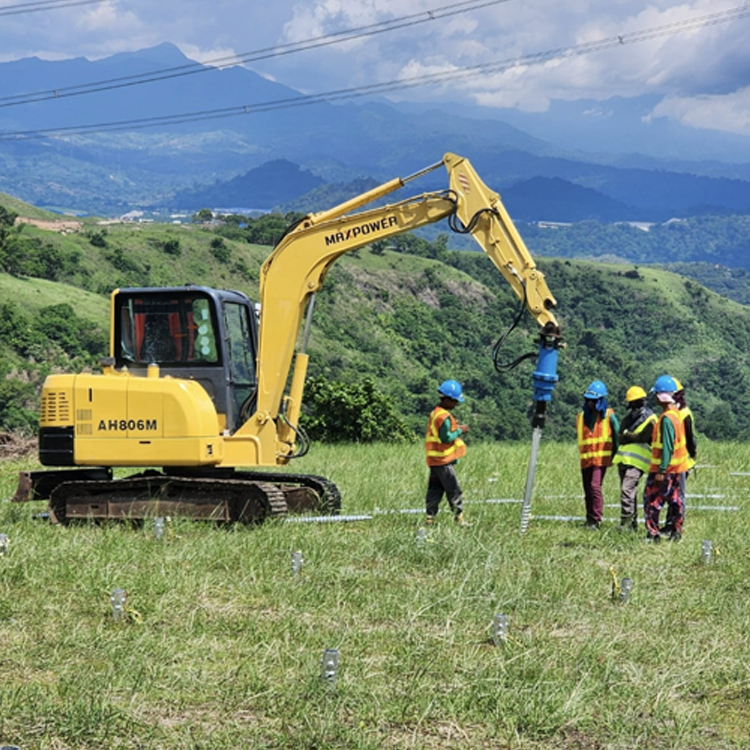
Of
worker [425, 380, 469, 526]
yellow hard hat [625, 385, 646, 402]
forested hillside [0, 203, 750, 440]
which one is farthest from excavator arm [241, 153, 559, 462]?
forested hillside [0, 203, 750, 440]

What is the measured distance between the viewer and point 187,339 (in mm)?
13914

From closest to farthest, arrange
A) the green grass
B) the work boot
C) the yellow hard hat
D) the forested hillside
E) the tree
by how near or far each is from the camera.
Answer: the work boot
the yellow hard hat
the tree
the forested hillside
the green grass

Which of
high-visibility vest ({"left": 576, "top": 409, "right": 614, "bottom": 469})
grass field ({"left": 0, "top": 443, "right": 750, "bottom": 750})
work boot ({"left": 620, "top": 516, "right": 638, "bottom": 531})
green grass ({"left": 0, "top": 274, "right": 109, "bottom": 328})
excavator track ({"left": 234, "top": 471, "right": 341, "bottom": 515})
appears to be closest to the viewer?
grass field ({"left": 0, "top": 443, "right": 750, "bottom": 750})

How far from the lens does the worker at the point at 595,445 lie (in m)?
13.6

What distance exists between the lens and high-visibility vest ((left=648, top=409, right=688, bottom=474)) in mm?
12820

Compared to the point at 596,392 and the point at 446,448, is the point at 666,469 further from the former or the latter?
the point at 446,448

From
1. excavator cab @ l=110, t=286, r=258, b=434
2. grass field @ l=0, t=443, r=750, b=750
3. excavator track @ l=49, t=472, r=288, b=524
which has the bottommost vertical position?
grass field @ l=0, t=443, r=750, b=750

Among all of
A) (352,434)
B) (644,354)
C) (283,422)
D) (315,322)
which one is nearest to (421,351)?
(315,322)

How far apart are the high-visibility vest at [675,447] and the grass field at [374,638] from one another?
837 mm

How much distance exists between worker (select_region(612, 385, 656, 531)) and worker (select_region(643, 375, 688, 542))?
1.48 feet

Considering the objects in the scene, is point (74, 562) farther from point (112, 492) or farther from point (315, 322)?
point (315, 322)

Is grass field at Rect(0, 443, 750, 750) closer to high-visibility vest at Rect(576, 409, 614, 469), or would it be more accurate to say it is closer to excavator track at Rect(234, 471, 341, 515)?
excavator track at Rect(234, 471, 341, 515)

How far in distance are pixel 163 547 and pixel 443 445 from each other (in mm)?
3665

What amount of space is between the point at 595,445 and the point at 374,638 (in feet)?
19.8
